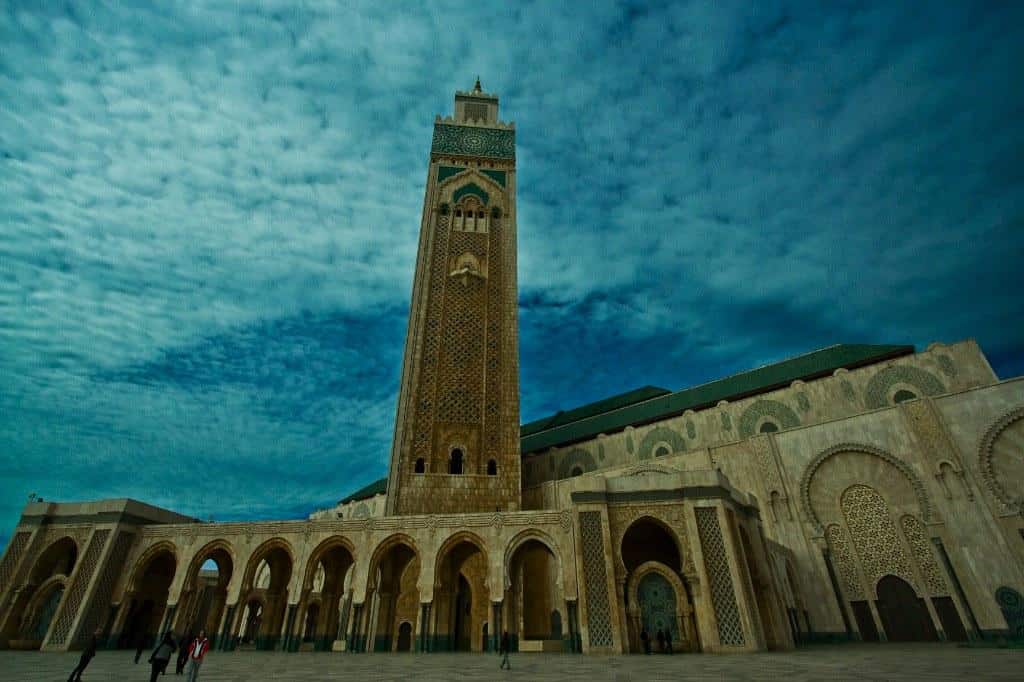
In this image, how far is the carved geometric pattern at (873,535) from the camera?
15.0 m

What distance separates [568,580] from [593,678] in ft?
20.9

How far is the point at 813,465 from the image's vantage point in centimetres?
1680

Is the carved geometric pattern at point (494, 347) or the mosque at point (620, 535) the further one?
the carved geometric pattern at point (494, 347)

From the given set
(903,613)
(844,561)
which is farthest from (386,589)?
(903,613)

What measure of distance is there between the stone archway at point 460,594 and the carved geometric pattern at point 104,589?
382 inches

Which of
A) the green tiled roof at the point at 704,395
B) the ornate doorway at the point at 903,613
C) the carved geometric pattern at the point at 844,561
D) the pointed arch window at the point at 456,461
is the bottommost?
the ornate doorway at the point at 903,613

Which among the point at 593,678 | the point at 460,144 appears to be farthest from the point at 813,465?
the point at 460,144

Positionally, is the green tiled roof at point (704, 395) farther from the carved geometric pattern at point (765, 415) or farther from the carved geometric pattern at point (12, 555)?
the carved geometric pattern at point (12, 555)

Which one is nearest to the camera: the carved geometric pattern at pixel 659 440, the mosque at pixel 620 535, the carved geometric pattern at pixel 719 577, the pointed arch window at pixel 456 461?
the carved geometric pattern at pixel 719 577

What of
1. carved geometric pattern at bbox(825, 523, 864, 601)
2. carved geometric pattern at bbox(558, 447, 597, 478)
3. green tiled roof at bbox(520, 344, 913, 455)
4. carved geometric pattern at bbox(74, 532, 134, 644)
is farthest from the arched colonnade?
green tiled roof at bbox(520, 344, 913, 455)

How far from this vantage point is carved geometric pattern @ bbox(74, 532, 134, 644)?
1397 centimetres

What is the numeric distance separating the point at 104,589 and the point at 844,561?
22472 mm

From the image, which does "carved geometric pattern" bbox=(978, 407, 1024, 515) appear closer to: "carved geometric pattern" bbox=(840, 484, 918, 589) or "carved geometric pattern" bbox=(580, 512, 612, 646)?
"carved geometric pattern" bbox=(840, 484, 918, 589)

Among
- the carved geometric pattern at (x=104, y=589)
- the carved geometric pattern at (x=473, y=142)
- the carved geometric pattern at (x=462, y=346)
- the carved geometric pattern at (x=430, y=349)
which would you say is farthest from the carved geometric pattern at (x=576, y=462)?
the carved geometric pattern at (x=104, y=589)
